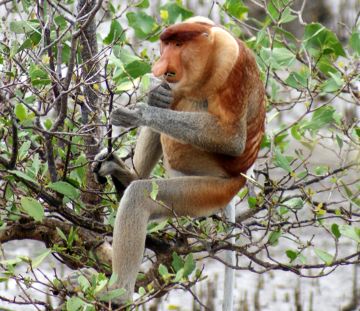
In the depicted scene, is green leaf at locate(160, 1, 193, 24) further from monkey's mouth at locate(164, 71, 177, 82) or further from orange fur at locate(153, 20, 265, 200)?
monkey's mouth at locate(164, 71, 177, 82)

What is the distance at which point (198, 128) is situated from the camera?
3320 mm

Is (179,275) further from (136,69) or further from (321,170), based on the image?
(321,170)

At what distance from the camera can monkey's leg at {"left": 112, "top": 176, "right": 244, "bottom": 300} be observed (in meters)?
3.16

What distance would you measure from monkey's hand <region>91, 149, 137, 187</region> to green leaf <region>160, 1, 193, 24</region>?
2.21 feet

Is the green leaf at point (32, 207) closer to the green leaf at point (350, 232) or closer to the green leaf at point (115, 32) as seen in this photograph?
the green leaf at point (115, 32)

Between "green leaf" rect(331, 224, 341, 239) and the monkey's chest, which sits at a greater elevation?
the monkey's chest

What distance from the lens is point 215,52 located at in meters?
3.35

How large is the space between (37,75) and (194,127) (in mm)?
571

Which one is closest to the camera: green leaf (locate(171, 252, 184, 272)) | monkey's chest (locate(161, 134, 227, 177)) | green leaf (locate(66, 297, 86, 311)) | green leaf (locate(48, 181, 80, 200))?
green leaf (locate(66, 297, 86, 311))

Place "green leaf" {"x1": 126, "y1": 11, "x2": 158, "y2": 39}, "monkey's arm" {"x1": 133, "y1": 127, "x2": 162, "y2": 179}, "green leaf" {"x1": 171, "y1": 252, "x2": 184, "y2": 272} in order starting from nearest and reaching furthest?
1. "green leaf" {"x1": 171, "y1": 252, "x2": 184, "y2": 272}
2. "monkey's arm" {"x1": 133, "y1": 127, "x2": 162, "y2": 179}
3. "green leaf" {"x1": 126, "y1": 11, "x2": 158, "y2": 39}

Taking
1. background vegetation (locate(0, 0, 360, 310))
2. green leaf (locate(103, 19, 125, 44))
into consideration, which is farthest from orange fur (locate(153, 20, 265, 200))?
green leaf (locate(103, 19, 125, 44))

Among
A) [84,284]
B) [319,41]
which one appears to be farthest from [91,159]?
[319,41]

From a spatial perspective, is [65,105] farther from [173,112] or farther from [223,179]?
[223,179]

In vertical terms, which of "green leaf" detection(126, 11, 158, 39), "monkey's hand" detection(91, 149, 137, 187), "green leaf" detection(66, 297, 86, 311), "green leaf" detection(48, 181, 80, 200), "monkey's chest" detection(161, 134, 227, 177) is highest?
"green leaf" detection(126, 11, 158, 39)
